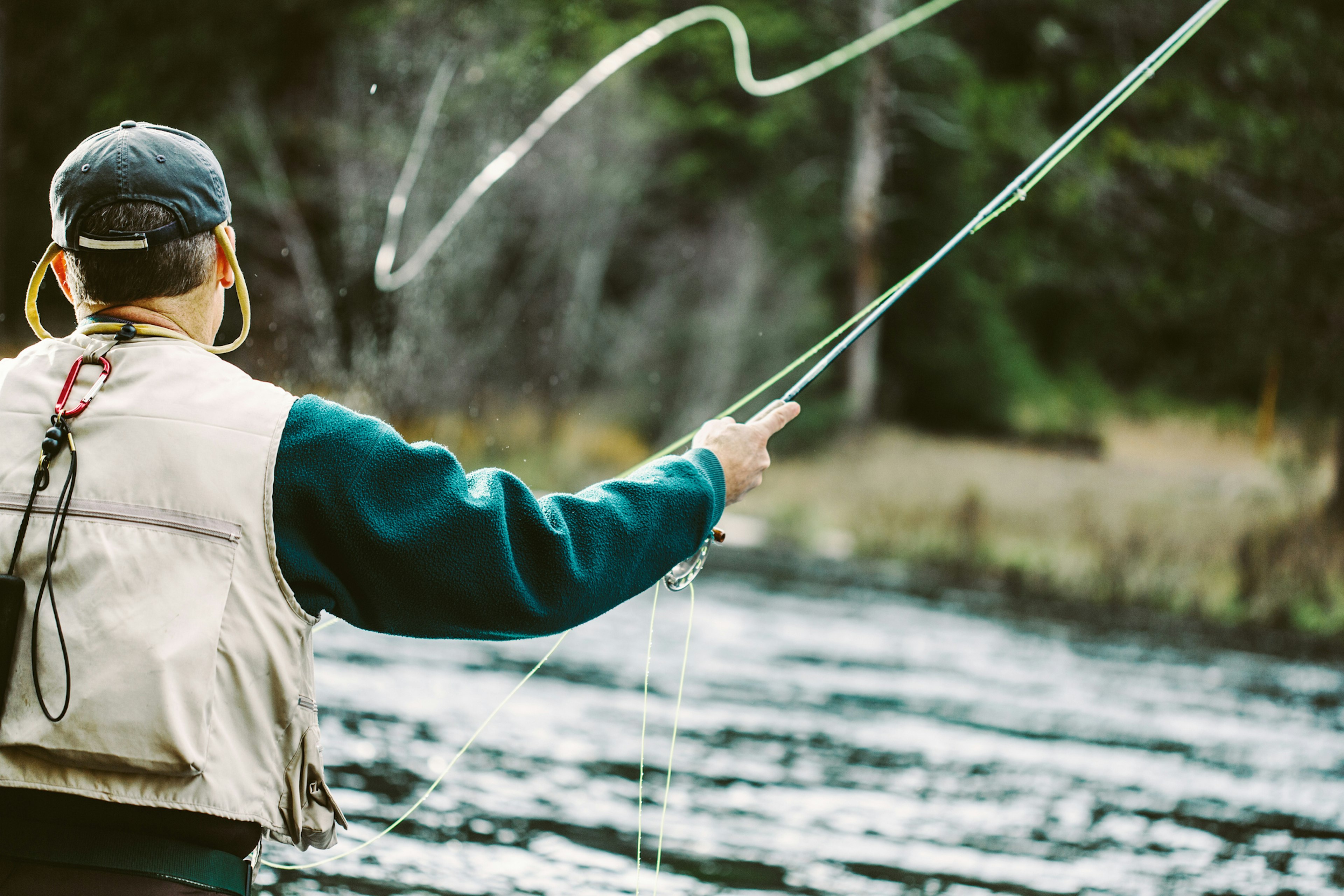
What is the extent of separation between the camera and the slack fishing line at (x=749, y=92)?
291 cm

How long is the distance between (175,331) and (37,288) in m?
0.31

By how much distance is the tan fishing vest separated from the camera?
1.62 m

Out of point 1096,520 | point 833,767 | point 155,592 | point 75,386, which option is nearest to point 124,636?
point 155,592

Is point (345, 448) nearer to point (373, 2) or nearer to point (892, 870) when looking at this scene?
point (892, 870)

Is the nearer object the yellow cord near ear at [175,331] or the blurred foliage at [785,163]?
the yellow cord near ear at [175,331]

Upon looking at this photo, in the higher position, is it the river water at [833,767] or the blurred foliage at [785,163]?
the blurred foliage at [785,163]

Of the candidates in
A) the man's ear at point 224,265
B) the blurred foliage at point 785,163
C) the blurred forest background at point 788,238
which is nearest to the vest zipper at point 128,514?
the man's ear at point 224,265

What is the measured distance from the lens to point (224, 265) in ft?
6.04

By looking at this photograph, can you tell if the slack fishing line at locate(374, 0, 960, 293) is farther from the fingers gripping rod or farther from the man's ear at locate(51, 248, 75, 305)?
the man's ear at locate(51, 248, 75, 305)

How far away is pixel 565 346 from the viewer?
72.6 ft

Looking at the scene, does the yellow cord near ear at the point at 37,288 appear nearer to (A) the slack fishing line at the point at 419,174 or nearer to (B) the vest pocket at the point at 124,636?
(B) the vest pocket at the point at 124,636

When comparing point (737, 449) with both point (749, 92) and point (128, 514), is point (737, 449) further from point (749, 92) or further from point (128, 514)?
point (749, 92)

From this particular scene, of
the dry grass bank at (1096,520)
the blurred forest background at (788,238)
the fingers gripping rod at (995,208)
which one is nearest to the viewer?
the fingers gripping rod at (995,208)

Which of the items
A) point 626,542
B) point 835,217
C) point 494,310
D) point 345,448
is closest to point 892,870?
point 626,542
